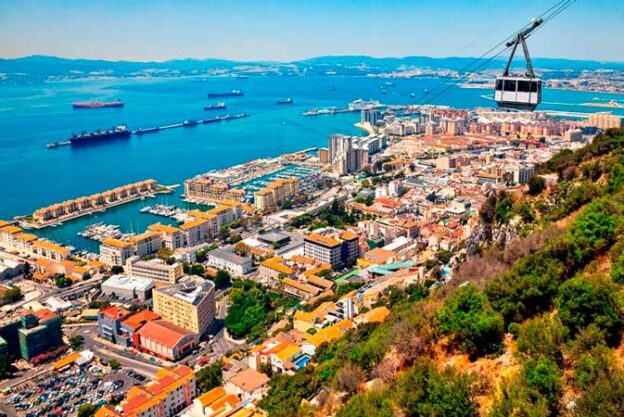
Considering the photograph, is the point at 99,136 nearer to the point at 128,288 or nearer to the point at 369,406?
the point at 128,288

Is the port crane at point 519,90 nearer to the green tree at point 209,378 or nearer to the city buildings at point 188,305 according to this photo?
the green tree at point 209,378

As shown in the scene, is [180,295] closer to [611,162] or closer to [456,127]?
[611,162]

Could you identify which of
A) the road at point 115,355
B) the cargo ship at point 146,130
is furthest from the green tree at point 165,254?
the cargo ship at point 146,130

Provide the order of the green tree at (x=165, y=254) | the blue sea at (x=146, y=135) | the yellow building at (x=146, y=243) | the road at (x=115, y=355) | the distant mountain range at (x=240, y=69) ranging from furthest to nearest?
the distant mountain range at (x=240, y=69)
the blue sea at (x=146, y=135)
the yellow building at (x=146, y=243)
the green tree at (x=165, y=254)
the road at (x=115, y=355)

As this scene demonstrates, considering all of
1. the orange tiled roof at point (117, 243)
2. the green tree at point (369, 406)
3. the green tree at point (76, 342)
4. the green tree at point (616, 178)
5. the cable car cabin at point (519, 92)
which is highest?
the cable car cabin at point (519, 92)

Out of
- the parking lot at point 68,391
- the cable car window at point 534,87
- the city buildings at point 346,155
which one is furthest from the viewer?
the city buildings at point 346,155

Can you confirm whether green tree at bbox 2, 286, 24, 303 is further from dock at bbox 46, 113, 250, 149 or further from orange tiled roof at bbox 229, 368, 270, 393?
dock at bbox 46, 113, 250, 149

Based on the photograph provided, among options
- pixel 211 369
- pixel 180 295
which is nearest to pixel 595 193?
pixel 211 369
